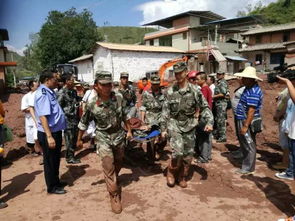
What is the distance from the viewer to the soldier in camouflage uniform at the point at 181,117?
4.00 metres

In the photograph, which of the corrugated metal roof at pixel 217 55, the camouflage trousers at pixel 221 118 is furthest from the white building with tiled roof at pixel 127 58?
the camouflage trousers at pixel 221 118

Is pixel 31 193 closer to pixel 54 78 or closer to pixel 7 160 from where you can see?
pixel 54 78

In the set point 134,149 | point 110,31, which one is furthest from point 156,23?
point 110,31

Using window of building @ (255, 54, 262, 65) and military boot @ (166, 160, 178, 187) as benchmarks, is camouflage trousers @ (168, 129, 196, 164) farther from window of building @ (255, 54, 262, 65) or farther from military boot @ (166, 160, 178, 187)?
window of building @ (255, 54, 262, 65)

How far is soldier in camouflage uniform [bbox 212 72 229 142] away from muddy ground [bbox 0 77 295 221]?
127 cm

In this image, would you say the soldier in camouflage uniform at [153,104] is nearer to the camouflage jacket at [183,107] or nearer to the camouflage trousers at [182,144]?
the camouflage jacket at [183,107]

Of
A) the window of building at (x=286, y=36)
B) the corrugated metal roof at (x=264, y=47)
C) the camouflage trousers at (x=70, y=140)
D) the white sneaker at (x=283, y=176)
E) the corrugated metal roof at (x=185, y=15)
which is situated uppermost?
the corrugated metal roof at (x=185, y=15)

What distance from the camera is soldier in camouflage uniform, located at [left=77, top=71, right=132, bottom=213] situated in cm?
350

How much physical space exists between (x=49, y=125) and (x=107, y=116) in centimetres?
94

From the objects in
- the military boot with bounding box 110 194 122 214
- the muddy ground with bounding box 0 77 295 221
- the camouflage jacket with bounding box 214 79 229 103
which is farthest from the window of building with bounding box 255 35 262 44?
the military boot with bounding box 110 194 122 214

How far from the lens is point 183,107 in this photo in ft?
13.2

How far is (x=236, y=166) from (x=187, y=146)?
5.55 feet

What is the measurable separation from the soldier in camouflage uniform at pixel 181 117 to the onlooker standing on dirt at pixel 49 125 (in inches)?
68.2

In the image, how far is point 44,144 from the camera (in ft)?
12.6
